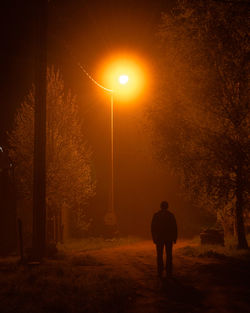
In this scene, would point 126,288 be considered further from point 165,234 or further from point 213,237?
point 213,237

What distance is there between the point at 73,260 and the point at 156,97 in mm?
6867

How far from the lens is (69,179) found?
18.5 m

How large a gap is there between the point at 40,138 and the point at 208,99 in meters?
6.21

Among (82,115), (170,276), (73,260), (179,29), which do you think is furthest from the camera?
(82,115)

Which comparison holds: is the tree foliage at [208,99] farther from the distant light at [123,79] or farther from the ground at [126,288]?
the distant light at [123,79]

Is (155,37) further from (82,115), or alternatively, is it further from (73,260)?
(82,115)

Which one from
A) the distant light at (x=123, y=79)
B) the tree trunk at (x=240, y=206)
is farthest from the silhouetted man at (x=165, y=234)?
the distant light at (x=123, y=79)

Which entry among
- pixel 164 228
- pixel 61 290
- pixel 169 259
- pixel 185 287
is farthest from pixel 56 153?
pixel 185 287

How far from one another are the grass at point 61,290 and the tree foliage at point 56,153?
7863 millimetres

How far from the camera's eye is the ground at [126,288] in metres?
6.73

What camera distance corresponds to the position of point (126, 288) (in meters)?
7.99

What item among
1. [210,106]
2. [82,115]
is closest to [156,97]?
[210,106]

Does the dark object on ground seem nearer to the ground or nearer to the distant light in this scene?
the ground

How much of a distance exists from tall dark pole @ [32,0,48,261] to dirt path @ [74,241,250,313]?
7.40 feet
